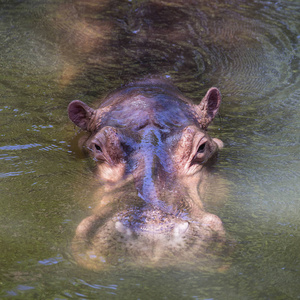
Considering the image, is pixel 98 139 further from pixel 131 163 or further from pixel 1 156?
pixel 1 156

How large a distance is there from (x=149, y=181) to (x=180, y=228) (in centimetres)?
58

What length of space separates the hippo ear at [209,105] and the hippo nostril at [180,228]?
202cm

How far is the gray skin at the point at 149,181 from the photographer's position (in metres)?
3.22

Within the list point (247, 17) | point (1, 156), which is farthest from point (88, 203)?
point (247, 17)

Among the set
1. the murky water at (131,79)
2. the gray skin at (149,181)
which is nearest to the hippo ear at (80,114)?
the gray skin at (149,181)

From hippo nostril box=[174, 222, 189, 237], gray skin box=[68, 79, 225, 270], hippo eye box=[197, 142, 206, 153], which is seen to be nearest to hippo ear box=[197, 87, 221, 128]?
gray skin box=[68, 79, 225, 270]

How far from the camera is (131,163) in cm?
409

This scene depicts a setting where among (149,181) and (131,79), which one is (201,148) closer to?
(149,181)

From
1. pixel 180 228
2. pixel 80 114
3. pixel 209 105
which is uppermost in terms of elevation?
pixel 209 105

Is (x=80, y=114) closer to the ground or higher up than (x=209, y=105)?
closer to the ground

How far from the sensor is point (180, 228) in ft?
10.8

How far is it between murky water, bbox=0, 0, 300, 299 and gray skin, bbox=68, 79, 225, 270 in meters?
0.14

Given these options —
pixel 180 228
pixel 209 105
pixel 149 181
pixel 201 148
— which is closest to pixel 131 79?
pixel 209 105

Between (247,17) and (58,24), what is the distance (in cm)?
349
